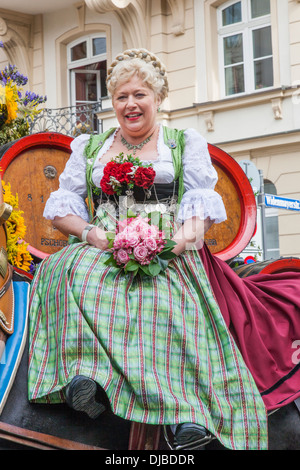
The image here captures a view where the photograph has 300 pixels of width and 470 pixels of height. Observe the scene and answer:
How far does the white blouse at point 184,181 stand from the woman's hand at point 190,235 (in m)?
0.03

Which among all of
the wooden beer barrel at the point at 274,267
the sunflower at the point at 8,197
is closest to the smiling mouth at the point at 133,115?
the sunflower at the point at 8,197

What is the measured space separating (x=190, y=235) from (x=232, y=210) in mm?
1140

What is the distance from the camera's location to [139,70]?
3018mm

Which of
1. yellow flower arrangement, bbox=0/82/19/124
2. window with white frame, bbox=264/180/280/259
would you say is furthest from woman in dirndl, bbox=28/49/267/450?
window with white frame, bbox=264/180/280/259

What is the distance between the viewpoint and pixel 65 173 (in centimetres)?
313

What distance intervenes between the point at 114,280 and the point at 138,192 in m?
0.49

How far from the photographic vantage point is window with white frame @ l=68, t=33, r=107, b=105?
51.2 ft

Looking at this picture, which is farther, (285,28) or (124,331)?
(285,28)

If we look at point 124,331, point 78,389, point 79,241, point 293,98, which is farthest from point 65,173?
point 293,98

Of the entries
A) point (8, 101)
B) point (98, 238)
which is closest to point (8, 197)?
point (8, 101)

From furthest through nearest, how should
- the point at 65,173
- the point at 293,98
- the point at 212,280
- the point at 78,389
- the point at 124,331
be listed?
the point at 293,98, the point at 65,173, the point at 212,280, the point at 124,331, the point at 78,389

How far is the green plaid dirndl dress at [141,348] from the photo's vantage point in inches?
94.3

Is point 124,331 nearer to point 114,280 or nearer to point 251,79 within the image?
point 114,280

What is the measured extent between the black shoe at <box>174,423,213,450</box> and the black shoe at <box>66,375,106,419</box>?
30 centimetres
